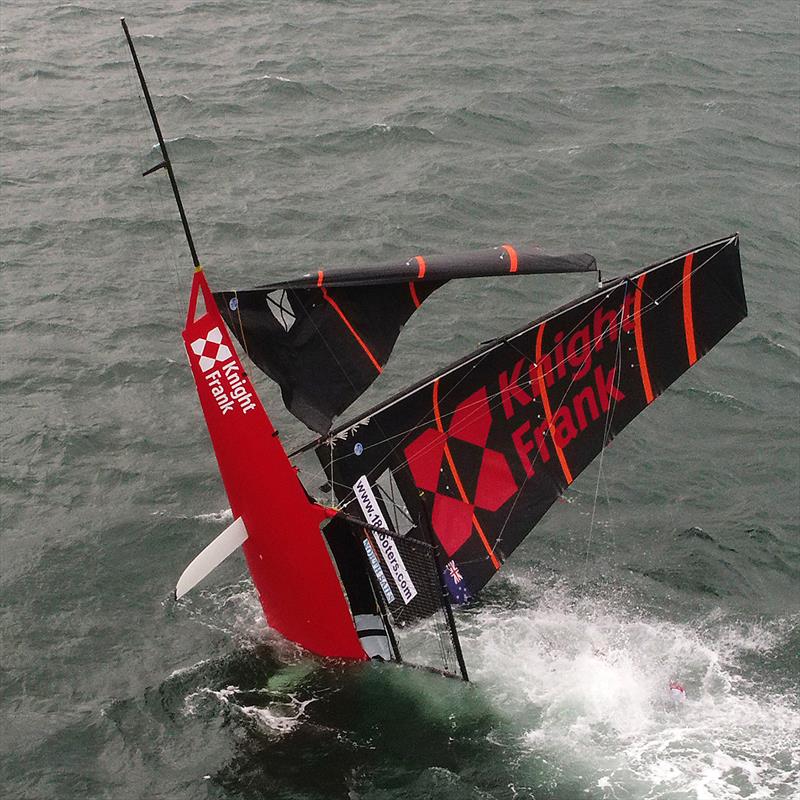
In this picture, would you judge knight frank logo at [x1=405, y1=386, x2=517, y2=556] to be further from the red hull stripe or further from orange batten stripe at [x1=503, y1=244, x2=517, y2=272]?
orange batten stripe at [x1=503, y1=244, x2=517, y2=272]

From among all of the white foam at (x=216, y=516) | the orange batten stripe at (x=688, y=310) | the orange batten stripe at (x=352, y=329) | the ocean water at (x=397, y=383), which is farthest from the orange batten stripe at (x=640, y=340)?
the white foam at (x=216, y=516)

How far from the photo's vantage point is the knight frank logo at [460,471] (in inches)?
706

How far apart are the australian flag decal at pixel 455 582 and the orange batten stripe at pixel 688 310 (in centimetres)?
481

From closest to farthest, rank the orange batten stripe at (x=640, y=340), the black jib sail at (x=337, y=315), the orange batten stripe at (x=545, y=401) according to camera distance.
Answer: the black jib sail at (x=337, y=315), the orange batten stripe at (x=545, y=401), the orange batten stripe at (x=640, y=340)

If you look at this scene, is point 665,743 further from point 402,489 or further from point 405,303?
point 405,303

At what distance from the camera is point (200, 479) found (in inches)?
921

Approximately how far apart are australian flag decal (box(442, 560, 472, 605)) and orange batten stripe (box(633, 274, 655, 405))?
13.2ft

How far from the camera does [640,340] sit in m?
18.4

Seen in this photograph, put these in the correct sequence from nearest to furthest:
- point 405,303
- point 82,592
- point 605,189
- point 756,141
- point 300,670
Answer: point 405,303 < point 300,670 < point 82,592 < point 605,189 < point 756,141

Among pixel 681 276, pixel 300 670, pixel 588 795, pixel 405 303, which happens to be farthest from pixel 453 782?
pixel 681 276

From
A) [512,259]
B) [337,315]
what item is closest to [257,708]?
[337,315]

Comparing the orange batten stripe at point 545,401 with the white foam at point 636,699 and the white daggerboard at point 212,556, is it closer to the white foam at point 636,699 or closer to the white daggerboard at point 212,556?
the white foam at point 636,699

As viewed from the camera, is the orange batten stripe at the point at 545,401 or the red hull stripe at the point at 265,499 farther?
the orange batten stripe at the point at 545,401

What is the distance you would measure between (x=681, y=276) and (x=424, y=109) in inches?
817
